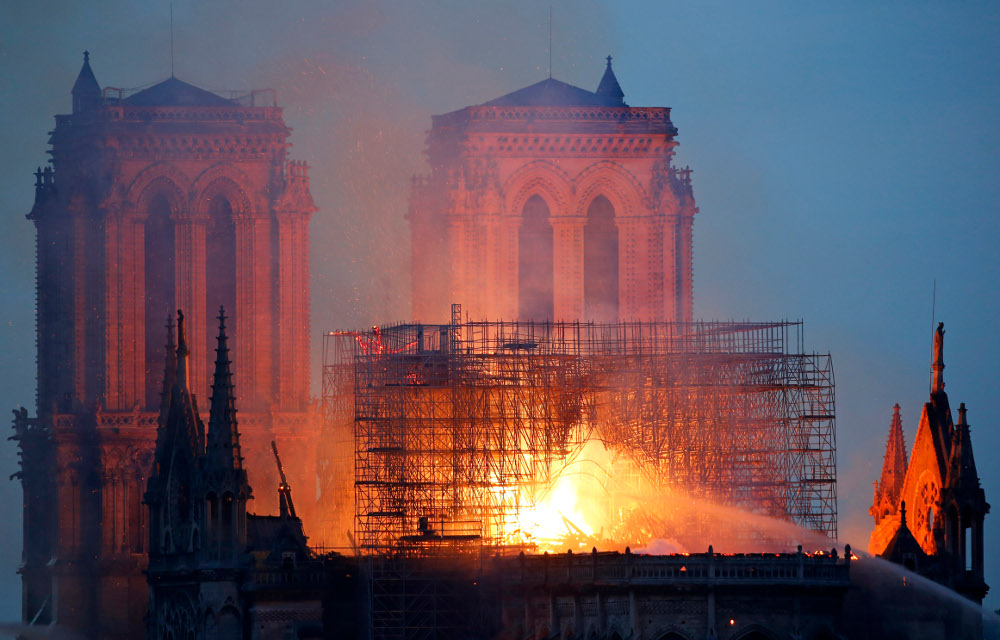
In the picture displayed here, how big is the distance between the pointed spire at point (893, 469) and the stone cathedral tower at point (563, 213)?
13.5 meters

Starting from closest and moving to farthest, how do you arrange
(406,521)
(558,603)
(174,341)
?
1. (558,603)
2. (406,521)
3. (174,341)

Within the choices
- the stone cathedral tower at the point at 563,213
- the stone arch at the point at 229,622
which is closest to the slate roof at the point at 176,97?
the stone cathedral tower at the point at 563,213

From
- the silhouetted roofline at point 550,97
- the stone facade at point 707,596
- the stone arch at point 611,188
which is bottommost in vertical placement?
the stone facade at point 707,596

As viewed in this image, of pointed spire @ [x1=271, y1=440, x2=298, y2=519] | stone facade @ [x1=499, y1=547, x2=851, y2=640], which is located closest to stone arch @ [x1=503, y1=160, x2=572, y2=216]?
pointed spire @ [x1=271, y1=440, x2=298, y2=519]

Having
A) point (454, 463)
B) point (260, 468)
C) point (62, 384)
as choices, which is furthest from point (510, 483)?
point (62, 384)

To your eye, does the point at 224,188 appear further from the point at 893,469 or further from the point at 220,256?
the point at 893,469

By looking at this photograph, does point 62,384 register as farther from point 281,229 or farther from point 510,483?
point 510,483

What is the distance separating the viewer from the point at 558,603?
284ft

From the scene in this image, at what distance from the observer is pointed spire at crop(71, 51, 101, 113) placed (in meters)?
117

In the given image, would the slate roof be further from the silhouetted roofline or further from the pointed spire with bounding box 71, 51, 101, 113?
the silhouetted roofline

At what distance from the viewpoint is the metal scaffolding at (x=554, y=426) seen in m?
97.4

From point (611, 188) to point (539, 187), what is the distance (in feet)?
10.3

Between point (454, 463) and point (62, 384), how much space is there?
2464 centimetres

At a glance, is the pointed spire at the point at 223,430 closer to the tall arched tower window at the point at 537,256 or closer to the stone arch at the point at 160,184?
the stone arch at the point at 160,184
